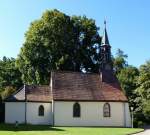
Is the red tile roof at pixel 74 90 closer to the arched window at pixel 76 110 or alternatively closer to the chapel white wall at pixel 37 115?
the chapel white wall at pixel 37 115

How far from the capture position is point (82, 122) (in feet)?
150

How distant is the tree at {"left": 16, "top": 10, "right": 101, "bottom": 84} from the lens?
2235 inches

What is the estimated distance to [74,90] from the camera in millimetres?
46531

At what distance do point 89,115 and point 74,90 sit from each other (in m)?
3.49

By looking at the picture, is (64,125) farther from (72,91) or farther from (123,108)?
(123,108)

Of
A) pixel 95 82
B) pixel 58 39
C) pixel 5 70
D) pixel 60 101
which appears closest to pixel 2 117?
pixel 60 101

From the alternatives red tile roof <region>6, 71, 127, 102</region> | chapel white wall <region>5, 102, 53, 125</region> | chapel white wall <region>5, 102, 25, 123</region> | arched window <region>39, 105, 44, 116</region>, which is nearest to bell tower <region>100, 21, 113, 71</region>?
red tile roof <region>6, 71, 127, 102</region>

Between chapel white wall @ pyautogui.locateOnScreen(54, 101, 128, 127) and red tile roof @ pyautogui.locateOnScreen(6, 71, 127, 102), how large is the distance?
74cm

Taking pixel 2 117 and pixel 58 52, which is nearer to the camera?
pixel 2 117

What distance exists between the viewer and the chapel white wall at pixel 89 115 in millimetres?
45156

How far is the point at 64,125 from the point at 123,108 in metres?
7.56

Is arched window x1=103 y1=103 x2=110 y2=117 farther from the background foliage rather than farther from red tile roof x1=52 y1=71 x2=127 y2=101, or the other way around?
the background foliage

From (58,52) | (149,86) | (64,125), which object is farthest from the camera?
(58,52)

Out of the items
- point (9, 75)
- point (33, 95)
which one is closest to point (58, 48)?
point (33, 95)
